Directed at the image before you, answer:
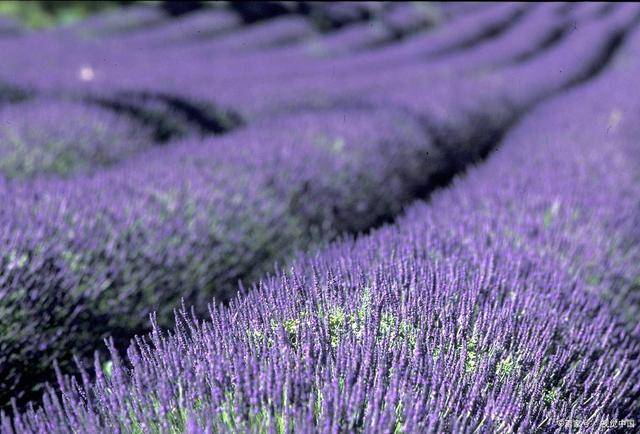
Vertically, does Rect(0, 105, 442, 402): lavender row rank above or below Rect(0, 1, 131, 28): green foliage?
below

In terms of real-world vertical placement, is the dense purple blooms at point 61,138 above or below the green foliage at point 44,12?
below

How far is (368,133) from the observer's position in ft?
16.9

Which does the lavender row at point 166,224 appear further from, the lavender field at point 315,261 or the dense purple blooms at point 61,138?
the dense purple blooms at point 61,138

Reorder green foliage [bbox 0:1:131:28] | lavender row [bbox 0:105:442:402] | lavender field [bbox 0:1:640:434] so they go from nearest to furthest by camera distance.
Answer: lavender field [bbox 0:1:640:434] → lavender row [bbox 0:105:442:402] → green foliage [bbox 0:1:131:28]

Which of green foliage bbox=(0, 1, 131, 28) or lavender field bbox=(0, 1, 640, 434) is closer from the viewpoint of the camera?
lavender field bbox=(0, 1, 640, 434)

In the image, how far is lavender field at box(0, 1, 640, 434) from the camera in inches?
54.7

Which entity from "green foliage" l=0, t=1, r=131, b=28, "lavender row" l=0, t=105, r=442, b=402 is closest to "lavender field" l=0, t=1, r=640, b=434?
"lavender row" l=0, t=105, r=442, b=402

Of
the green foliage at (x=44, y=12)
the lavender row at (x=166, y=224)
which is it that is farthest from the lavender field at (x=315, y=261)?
the green foliage at (x=44, y=12)

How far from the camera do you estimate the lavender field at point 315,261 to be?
4.56 ft

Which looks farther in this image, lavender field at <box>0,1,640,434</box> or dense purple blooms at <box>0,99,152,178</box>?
dense purple blooms at <box>0,99,152,178</box>

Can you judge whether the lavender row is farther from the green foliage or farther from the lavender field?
the green foliage

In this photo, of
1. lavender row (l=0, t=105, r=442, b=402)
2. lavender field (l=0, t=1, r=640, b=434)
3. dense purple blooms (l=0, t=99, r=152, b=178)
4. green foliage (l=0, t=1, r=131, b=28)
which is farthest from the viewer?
green foliage (l=0, t=1, r=131, b=28)

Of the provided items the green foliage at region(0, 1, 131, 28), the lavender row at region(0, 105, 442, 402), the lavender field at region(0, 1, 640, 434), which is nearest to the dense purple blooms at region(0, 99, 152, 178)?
the lavender field at region(0, 1, 640, 434)

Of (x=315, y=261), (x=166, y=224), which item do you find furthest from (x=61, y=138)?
(x=315, y=261)
